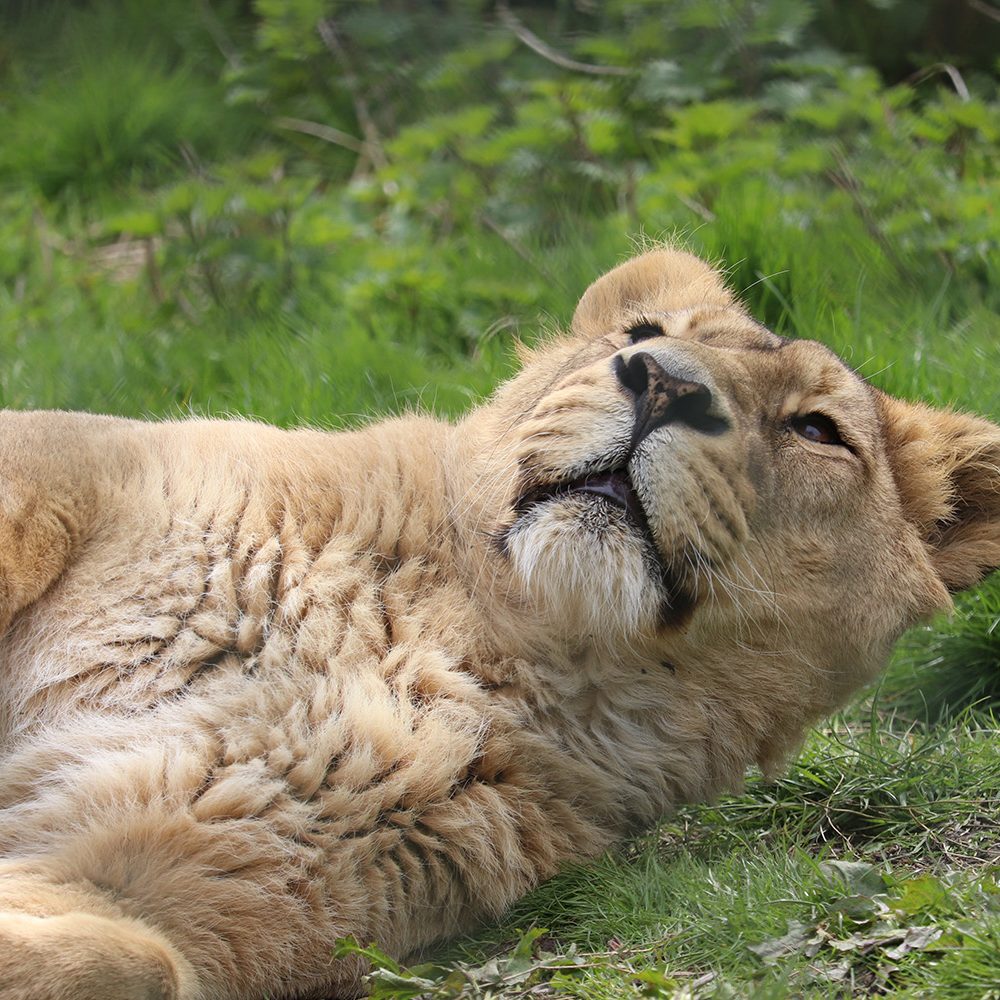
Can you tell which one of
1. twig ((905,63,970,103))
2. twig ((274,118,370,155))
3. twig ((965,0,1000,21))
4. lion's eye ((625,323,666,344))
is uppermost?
twig ((965,0,1000,21))

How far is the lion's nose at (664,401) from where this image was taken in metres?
3.62

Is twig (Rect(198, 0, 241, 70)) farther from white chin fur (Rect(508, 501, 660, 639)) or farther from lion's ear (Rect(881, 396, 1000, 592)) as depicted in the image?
white chin fur (Rect(508, 501, 660, 639))

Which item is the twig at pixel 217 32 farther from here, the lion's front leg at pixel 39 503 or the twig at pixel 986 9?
the lion's front leg at pixel 39 503

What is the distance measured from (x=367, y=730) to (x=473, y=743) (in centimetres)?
29

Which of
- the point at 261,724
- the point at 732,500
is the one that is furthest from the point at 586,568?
the point at 261,724

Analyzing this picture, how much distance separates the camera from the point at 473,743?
3783 mm

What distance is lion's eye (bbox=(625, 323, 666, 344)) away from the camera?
453cm

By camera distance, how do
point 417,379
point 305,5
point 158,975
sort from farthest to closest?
point 305,5, point 417,379, point 158,975

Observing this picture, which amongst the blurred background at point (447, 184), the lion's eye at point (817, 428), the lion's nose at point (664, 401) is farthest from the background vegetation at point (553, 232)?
the lion's nose at point (664, 401)

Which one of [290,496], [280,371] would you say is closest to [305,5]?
[280,371]

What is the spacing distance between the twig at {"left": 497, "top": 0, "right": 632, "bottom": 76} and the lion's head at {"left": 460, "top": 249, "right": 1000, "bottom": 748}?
13.0 feet

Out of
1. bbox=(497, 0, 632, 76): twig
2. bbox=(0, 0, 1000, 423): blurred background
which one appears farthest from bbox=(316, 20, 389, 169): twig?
bbox=(497, 0, 632, 76): twig

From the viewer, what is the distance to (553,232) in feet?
25.3

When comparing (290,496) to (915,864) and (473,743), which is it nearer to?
(473,743)
